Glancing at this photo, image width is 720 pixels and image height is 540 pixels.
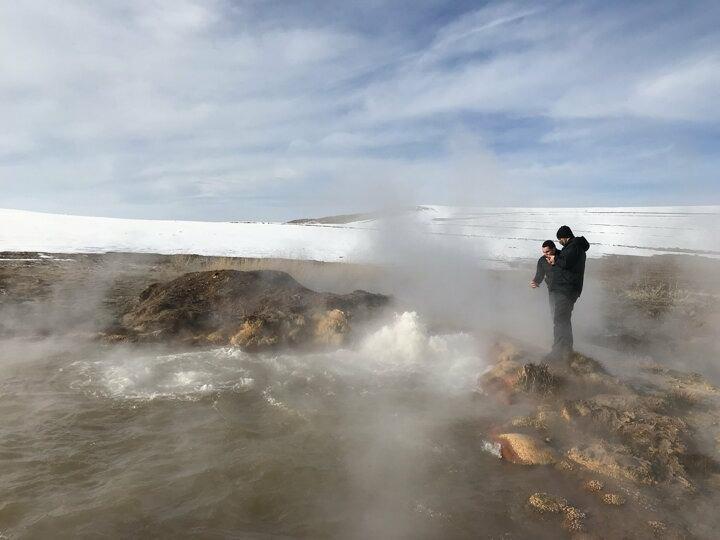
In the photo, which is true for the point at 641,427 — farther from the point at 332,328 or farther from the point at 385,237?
the point at 385,237

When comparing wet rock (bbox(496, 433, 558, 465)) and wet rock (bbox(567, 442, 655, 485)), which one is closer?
wet rock (bbox(567, 442, 655, 485))

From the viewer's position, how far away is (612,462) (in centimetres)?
467

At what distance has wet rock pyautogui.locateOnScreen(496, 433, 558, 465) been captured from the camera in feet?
15.9

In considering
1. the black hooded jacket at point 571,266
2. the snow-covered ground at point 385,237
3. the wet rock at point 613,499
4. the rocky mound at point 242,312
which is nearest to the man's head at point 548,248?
the black hooded jacket at point 571,266

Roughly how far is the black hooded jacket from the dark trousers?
133 millimetres

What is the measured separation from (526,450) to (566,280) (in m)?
2.97

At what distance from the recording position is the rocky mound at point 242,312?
8977 mm

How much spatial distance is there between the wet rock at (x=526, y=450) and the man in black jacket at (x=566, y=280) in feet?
8.15

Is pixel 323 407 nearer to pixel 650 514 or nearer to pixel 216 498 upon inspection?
pixel 216 498

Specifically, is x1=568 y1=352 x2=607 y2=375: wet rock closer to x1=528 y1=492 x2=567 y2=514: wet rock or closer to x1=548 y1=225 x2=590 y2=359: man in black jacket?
x1=548 y1=225 x2=590 y2=359: man in black jacket

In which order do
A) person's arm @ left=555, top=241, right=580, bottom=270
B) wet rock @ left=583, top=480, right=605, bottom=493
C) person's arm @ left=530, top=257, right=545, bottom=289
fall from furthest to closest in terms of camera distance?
person's arm @ left=530, top=257, right=545, bottom=289, person's arm @ left=555, top=241, right=580, bottom=270, wet rock @ left=583, top=480, right=605, bottom=493

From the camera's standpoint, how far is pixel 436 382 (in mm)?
7184

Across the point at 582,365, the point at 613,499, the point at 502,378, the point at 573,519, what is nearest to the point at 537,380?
the point at 502,378

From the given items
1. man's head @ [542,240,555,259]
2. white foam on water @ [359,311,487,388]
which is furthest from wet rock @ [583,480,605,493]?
man's head @ [542,240,555,259]
